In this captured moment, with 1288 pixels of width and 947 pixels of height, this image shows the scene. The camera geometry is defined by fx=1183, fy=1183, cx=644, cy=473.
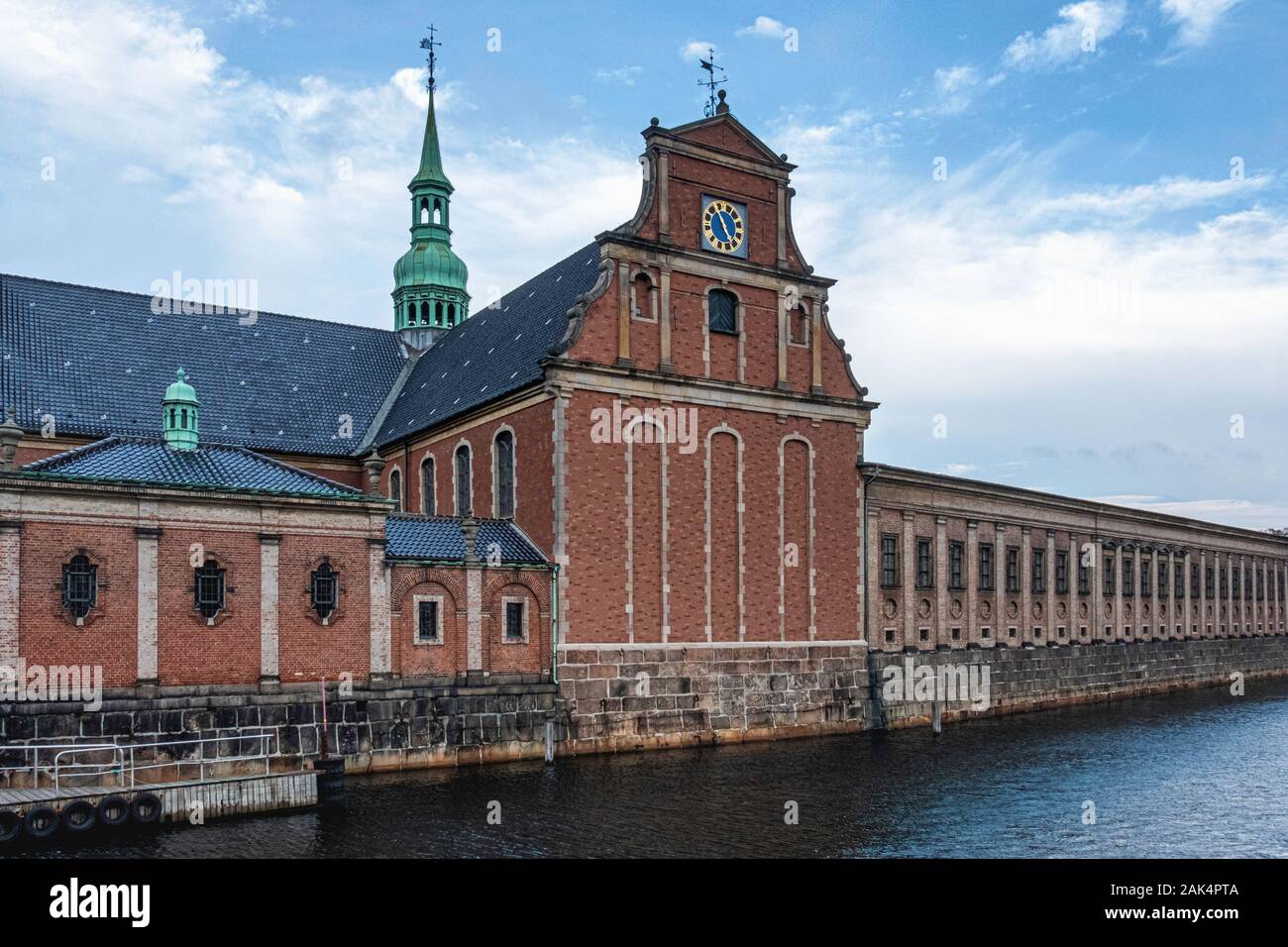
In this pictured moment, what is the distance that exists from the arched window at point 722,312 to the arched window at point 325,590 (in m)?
17.2

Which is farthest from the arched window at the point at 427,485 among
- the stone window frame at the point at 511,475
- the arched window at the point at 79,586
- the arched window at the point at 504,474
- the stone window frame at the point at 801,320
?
the arched window at the point at 79,586

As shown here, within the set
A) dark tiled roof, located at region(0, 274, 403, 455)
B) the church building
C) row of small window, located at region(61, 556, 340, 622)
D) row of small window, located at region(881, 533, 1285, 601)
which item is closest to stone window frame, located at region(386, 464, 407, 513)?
the church building

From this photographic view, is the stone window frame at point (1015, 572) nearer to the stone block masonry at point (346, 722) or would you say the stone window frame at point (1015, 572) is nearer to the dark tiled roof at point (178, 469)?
the stone block masonry at point (346, 722)

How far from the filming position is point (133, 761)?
2786 cm

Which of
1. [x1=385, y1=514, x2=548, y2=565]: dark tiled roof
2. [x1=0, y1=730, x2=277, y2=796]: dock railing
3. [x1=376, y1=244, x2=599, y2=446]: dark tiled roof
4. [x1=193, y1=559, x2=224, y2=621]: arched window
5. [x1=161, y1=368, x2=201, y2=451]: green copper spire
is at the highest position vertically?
[x1=376, y1=244, x2=599, y2=446]: dark tiled roof

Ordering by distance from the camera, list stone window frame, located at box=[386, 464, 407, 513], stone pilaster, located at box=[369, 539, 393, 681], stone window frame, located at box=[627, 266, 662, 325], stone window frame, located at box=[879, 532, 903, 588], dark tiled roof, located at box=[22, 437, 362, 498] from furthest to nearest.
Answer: stone window frame, located at box=[386, 464, 407, 513], stone window frame, located at box=[879, 532, 903, 588], stone window frame, located at box=[627, 266, 662, 325], stone pilaster, located at box=[369, 539, 393, 681], dark tiled roof, located at box=[22, 437, 362, 498]

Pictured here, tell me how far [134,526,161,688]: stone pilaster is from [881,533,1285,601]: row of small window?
96.4 feet

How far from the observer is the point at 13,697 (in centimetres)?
2931

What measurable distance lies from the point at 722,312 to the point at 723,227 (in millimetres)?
3252

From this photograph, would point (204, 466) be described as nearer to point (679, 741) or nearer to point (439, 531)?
point (439, 531)

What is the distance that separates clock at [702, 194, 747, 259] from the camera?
1753 inches

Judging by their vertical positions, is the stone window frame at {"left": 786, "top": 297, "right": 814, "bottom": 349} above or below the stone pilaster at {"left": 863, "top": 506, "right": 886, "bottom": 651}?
above

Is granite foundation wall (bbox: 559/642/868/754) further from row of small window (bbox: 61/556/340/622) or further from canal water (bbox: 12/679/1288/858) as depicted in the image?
row of small window (bbox: 61/556/340/622)

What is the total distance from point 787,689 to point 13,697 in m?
26.2
